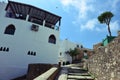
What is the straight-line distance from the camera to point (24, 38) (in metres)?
19.0

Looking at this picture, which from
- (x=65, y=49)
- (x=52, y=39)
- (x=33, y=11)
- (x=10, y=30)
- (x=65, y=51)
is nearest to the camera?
(x=10, y=30)

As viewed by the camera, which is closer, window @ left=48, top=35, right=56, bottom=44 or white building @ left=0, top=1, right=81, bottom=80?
white building @ left=0, top=1, right=81, bottom=80

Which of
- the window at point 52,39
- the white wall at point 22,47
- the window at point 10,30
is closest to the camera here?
the white wall at point 22,47

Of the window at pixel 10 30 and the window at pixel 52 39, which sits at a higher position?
the window at pixel 10 30

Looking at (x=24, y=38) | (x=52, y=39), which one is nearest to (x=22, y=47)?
(x=24, y=38)

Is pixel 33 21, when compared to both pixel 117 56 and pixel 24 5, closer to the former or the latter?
pixel 24 5

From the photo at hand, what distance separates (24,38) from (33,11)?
4.40 metres

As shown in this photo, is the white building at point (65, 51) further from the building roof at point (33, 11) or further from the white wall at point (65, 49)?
the building roof at point (33, 11)

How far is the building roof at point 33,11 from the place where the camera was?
19256 millimetres

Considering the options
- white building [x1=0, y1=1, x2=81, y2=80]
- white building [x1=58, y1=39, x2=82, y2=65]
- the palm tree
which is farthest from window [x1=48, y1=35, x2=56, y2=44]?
white building [x1=58, y1=39, x2=82, y2=65]

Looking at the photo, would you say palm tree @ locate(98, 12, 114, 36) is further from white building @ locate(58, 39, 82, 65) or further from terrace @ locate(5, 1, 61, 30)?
white building @ locate(58, 39, 82, 65)

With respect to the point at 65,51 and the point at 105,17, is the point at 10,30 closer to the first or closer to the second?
the point at 105,17

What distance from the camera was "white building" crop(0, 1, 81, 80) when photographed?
58.4ft

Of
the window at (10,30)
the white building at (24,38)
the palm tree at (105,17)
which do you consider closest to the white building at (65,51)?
the white building at (24,38)
